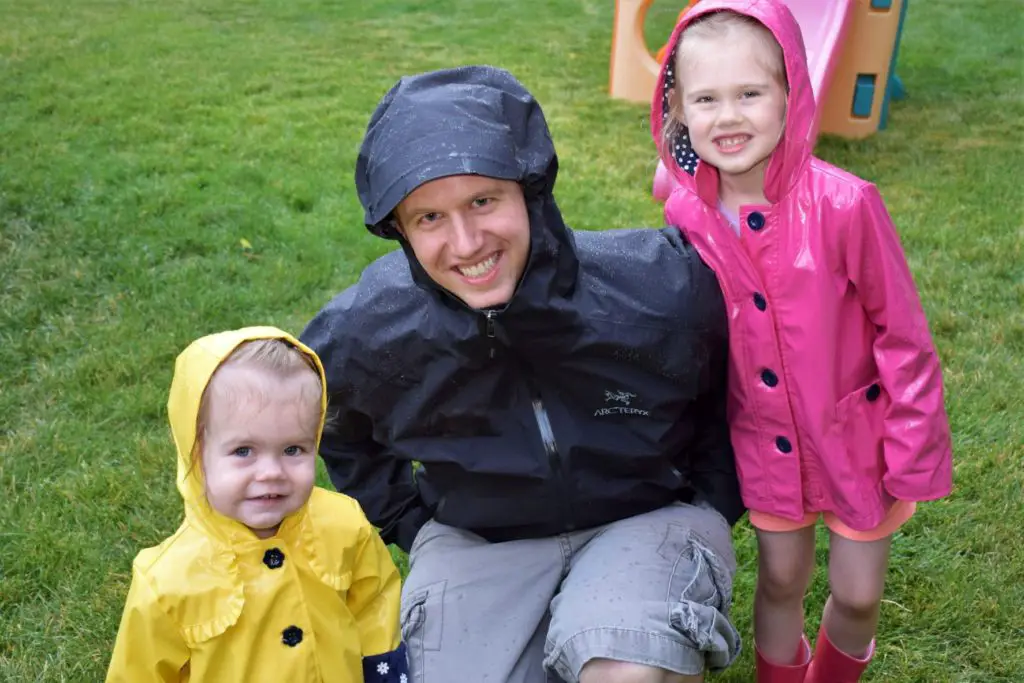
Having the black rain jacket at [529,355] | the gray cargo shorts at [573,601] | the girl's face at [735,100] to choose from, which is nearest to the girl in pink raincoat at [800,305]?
the girl's face at [735,100]

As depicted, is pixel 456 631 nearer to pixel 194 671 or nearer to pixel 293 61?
pixel 194 671

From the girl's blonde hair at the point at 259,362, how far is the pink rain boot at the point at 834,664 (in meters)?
1.37

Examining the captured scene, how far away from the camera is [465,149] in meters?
1.85

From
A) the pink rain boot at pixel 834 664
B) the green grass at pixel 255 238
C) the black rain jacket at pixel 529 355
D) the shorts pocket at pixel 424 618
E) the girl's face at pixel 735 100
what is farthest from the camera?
the green grass at pixel 255 238

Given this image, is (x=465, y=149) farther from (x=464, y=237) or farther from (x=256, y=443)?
(x=256, y=443)

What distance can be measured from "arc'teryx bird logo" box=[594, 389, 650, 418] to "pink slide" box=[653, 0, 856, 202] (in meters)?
3.33

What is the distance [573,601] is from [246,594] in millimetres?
655

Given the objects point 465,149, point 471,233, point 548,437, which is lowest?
point 548,437

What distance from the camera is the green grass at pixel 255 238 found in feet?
9.30

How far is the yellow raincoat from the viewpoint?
1897 mm

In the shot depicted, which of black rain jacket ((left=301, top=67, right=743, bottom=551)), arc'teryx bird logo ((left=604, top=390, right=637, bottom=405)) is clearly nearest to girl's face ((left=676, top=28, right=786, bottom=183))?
black rain jacket ((left=301, top=67, right=743, bottom=551))

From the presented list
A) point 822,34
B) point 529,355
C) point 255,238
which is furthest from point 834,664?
point 822,34

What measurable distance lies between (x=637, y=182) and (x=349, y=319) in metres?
3.84

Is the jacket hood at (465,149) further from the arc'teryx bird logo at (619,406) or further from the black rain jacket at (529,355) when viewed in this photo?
the arc'teryx bird logo at (619,406)
